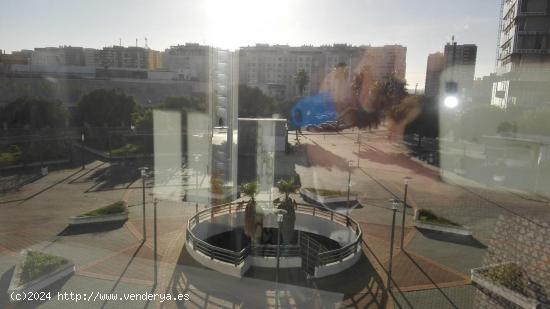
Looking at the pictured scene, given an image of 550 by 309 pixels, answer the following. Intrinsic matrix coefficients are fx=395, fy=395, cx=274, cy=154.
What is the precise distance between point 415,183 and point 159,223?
20226mm

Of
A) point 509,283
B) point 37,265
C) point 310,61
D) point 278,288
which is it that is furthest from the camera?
point 310,61

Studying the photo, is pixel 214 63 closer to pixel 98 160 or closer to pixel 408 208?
pixel 408 208

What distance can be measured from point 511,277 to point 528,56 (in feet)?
159

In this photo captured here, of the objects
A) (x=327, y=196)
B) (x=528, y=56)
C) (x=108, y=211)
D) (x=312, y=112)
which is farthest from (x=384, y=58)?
(x=108, y=211)

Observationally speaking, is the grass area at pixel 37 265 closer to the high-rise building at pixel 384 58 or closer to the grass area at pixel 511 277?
the grass area at pixel 511 277

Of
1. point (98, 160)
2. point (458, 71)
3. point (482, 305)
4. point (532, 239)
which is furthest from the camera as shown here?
point (458, 71)

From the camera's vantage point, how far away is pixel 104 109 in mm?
48188

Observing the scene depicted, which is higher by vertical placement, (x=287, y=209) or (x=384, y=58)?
(x=384, y=58)

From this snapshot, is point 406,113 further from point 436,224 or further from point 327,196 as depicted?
point 436,224

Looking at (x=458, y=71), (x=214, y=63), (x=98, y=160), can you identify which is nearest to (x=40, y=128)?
(x=98, y=160)

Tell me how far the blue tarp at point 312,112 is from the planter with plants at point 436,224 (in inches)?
2027

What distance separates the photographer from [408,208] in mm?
24516

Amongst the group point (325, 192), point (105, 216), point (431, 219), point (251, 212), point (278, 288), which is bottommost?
point (278, 288)

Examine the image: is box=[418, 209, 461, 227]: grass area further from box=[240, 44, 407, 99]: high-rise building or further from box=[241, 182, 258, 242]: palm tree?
box=[240, 44, 407, 99]: high-rise building
